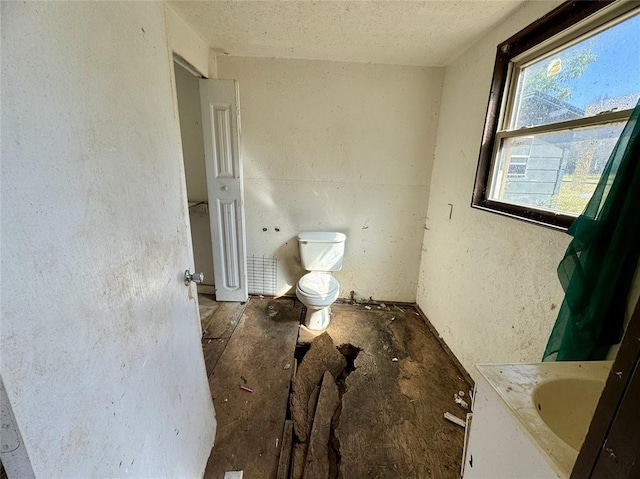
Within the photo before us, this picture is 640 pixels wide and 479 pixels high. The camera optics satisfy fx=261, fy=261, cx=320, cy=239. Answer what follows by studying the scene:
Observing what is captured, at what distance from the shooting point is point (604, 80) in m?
1.02

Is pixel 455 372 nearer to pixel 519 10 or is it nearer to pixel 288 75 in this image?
pixel 519 10

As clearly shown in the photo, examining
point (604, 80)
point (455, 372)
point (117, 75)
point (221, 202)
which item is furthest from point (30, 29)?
point (455, 372)

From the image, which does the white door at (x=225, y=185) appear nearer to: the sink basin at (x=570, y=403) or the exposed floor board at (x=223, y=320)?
the exposed floor board at (x=223, y=320)

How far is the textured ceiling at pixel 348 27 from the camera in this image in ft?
4.58

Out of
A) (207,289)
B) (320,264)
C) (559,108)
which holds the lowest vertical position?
(207,289)

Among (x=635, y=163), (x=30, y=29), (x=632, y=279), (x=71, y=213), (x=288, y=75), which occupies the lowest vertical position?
(x=632, y=279)

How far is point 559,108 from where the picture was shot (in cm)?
121

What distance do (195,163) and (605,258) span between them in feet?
8.97

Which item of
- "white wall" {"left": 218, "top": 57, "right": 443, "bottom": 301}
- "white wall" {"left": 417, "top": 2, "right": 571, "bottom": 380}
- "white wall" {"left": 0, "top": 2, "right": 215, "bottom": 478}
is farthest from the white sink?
"white wall" {"left": 218, "top": 57, "right": 443, "bottom": 301}

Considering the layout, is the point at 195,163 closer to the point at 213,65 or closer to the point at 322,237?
the point at 213,65

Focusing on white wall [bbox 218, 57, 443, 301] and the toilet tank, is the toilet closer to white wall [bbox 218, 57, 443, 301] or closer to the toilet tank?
the toilet tank

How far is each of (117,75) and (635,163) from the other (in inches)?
56.7

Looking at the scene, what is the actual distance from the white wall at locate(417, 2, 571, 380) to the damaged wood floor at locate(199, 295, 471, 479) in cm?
33

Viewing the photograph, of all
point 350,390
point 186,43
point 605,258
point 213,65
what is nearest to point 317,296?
point 350,390
